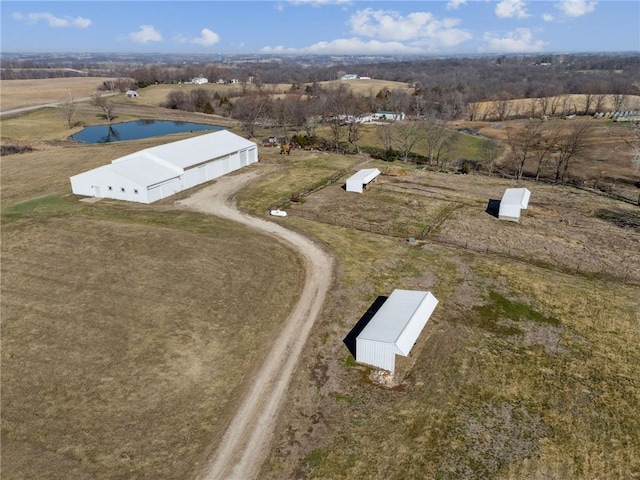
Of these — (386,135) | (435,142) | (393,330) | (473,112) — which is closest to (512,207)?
(393,330)

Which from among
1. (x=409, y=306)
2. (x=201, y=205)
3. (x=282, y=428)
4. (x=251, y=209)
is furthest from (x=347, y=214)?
(x=282, y=428)

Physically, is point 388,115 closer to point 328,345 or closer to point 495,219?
point 495,219

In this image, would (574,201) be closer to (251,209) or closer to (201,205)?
(251,209)

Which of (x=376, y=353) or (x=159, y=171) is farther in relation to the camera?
(x=159, y=171)

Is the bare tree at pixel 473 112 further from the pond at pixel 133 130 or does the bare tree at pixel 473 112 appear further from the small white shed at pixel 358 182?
the small white shed at pixel 358 182

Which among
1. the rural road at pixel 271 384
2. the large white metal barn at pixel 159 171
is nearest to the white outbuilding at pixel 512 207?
the rural road at pixel 271 384

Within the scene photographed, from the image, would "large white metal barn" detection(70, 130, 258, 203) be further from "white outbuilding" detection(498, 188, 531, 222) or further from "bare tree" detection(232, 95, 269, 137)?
"white outbuilding" detection(498, 188, 531, 222)

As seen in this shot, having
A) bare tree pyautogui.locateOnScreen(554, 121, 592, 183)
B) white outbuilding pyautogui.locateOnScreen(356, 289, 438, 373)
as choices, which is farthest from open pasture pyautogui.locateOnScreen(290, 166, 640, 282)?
white outbuilding pyautogui.locateOnScreen(356, 289, 438, 373)
